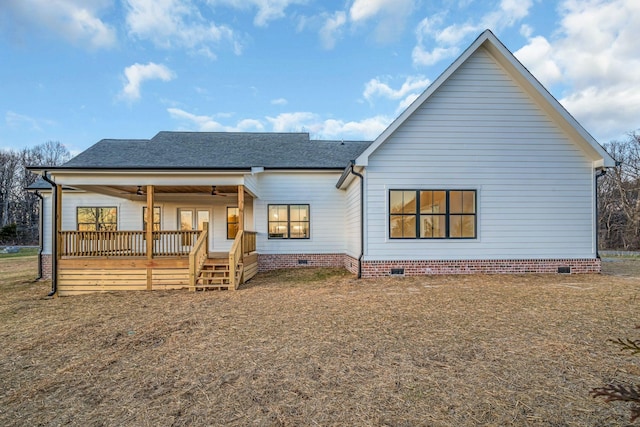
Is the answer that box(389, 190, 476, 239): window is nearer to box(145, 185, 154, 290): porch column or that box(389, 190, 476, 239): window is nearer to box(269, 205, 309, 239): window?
box(269, 205, 309, 239): window

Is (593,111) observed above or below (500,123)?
above

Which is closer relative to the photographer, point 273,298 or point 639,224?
point 273,298

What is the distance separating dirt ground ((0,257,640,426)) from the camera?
2.80 m

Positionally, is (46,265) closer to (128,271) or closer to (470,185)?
(128,271)

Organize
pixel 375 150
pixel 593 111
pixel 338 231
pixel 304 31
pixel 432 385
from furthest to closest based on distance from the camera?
pixel 593 111, pixel 304 31, pixel 338 231, pixel 375 150, pixel 432 385

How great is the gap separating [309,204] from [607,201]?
103ft

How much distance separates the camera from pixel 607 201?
2853 cm

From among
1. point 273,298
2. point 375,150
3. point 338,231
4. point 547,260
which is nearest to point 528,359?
point 273,298

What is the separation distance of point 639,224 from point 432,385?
33.8 meters

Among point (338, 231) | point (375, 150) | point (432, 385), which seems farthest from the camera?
point (338, 231)

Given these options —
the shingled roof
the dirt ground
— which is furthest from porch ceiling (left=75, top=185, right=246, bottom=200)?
the dirt ground

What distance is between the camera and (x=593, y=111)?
3425 cm

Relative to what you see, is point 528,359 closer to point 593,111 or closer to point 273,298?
point 273,298

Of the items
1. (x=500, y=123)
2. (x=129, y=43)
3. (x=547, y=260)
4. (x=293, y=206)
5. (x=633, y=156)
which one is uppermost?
(x=129, y=43)
